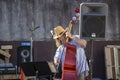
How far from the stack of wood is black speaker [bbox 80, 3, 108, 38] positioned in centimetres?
464

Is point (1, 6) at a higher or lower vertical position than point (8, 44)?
higher

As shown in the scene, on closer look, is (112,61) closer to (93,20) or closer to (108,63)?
(108,63)

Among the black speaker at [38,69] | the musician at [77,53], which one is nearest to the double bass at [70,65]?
the musician at [77,53]

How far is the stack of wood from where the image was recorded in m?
10.6

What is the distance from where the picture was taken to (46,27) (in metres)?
11.0

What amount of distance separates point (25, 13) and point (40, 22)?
0.49 m

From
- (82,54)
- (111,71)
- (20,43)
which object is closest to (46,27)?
(20,43)

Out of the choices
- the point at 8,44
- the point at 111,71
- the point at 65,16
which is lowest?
the point at 111,71

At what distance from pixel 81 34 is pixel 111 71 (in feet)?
16.0

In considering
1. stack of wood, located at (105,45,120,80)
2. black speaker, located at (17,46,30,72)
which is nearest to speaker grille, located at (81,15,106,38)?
black speaker, located at (17,46,30,72)

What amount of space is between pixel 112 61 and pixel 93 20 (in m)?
4.79

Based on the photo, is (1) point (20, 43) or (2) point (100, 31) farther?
(1) point (20, 43)

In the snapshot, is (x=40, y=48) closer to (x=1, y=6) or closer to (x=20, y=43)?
(x=20, y=43)

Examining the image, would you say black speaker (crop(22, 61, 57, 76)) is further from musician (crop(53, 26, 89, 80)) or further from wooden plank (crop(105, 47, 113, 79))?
wooden plank (crop(105, 47, 113, 79))
